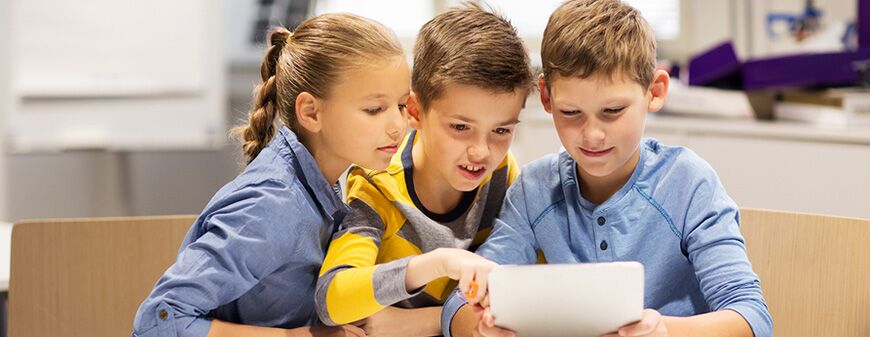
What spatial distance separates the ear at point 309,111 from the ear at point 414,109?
0.42 ft

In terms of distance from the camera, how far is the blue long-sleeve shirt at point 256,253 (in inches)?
46.6

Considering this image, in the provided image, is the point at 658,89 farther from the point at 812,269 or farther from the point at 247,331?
the point at 247,331

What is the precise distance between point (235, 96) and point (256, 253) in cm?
283

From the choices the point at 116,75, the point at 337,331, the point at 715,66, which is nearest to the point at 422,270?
the point at 337,331

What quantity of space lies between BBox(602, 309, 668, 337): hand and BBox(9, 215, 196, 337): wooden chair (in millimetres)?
702

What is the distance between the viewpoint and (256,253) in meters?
1.23

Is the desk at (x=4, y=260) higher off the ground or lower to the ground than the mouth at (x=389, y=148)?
lower

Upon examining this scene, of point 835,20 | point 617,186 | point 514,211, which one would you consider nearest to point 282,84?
point 514,211

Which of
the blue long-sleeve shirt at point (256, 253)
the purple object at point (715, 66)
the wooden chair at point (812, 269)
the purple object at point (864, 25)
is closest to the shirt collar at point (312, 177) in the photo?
the blue long-sleeve shirt at point (256, 253)

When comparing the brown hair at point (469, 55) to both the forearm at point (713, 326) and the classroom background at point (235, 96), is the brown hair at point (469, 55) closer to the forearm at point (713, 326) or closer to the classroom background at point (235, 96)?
the forearm at point (713, 326)

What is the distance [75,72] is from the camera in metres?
3.32

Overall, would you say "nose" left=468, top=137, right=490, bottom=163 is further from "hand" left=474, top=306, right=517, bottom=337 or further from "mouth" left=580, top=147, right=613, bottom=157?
"hand" left=474, top=306, right=517, bottom=337

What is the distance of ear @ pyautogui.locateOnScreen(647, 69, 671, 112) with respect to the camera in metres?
1.33

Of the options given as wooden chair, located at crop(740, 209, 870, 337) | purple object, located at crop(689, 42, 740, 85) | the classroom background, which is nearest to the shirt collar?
wooden chair, located at crop(740, 209, 870, 337)
